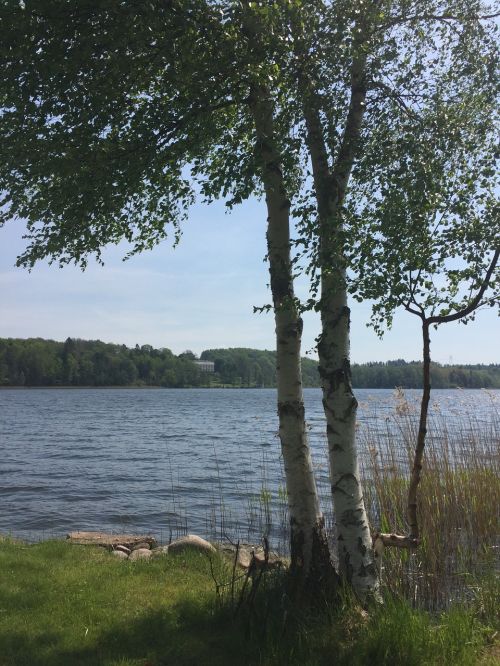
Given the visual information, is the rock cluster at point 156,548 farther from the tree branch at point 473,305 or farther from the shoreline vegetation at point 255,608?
the tree branch at point 473,305

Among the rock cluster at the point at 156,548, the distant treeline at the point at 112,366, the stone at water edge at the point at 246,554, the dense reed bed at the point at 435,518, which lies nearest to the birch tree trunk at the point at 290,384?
the dense reed bed at the point at 435,518

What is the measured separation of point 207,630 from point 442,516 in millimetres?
4610

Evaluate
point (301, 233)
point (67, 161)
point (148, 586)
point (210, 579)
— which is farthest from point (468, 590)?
point (67, 161)

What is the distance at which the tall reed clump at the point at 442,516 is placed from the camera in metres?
7.18

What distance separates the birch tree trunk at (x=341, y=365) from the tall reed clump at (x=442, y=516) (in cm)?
131

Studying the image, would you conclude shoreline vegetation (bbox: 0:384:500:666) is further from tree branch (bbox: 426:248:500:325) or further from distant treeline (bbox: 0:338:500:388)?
distant treeline (bbox: 0:338:500:388)

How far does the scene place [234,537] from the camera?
11.2 metres

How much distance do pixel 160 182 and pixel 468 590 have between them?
5984 millimetres

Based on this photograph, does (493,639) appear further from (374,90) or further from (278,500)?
(278,500)

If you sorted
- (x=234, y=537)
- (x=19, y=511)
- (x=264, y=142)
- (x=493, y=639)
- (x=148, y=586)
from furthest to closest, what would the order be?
1. (x=19, y=511)
2. (x=234, y=537)
3. (x=148, y=586)
4. (x=264, y=142)
5. (x=493, y=639)

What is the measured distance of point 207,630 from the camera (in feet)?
18.4

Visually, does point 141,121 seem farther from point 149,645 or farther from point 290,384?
point 149,645

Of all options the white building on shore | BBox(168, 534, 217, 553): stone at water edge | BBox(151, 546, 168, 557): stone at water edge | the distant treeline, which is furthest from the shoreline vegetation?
the white building on shore

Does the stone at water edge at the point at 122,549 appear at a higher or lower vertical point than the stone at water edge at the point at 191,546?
lower
